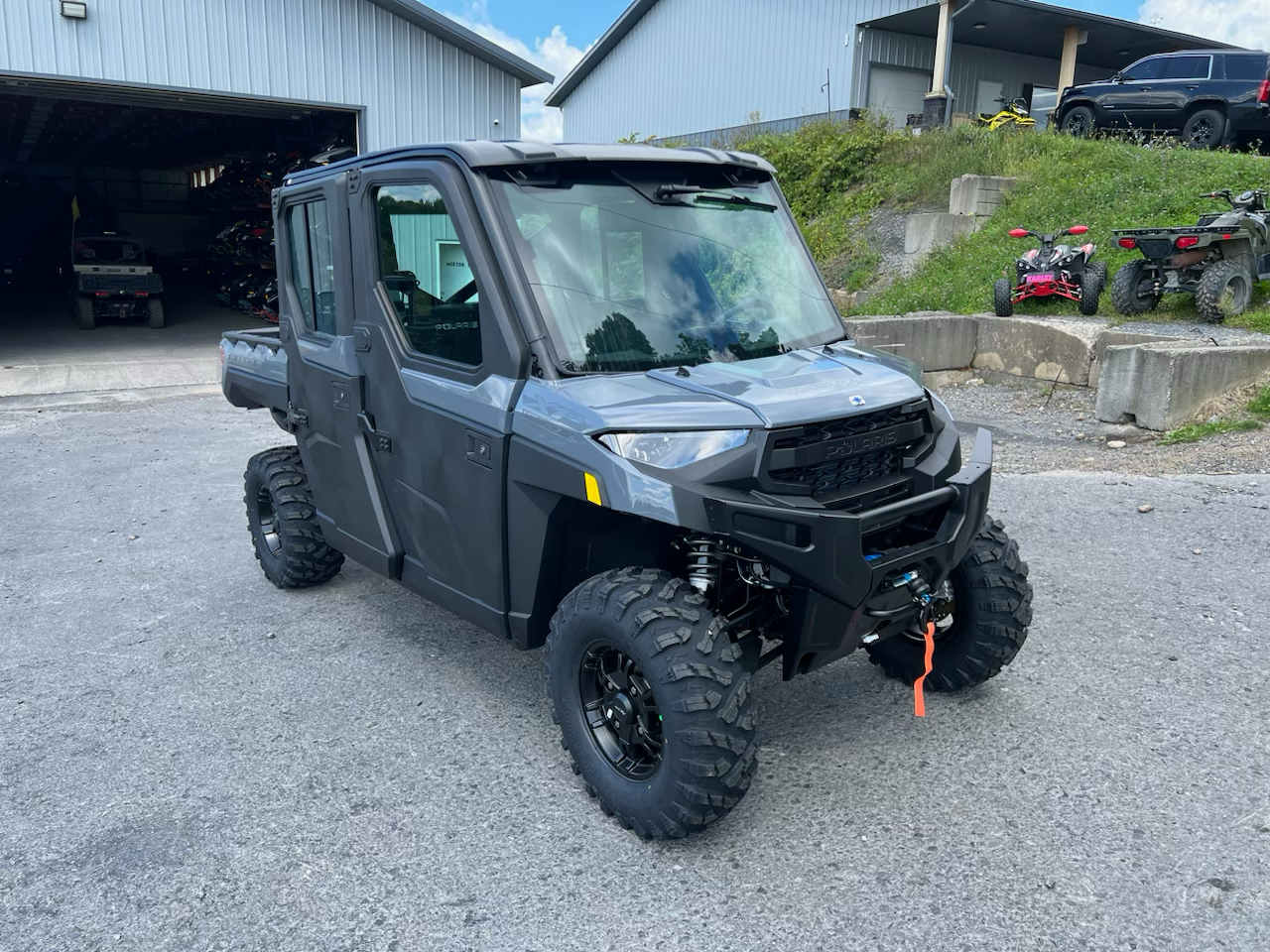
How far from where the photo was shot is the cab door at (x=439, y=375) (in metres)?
3.44

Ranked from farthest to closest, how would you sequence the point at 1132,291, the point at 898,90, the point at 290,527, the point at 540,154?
the point at 898,90
the point at 1132,291
the point at 290,527
the point at 540,154

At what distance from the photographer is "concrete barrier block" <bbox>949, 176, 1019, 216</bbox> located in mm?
15023

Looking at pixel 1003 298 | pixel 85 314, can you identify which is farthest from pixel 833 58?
pixel 85 314

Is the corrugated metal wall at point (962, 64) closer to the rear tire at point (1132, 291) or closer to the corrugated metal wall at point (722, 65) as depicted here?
the corrugated metal wall at point (722, 65)

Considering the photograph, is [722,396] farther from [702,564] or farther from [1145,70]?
[1145,70]

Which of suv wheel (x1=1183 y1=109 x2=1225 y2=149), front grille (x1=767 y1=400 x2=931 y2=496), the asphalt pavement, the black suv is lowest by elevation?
the asphalt pavement

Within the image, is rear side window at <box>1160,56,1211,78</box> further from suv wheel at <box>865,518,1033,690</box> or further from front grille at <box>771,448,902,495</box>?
Answer: front grille at <box>771,448,902,495</box>

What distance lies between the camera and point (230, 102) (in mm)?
16844

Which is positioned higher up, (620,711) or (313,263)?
(313,263)

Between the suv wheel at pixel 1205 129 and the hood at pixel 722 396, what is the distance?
1755 cm

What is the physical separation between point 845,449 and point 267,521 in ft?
12.5

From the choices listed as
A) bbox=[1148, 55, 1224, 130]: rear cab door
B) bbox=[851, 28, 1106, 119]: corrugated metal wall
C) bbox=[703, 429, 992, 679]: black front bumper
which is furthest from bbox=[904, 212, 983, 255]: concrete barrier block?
bbox=[703, 429, 992, 679]: black front bumper

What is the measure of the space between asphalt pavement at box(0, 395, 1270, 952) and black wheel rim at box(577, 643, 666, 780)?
23cm

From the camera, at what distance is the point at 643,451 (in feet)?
9.91
